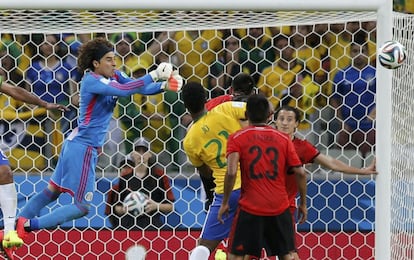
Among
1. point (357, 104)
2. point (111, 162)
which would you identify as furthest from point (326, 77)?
point (111, 162)

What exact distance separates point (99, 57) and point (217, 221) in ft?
4.28

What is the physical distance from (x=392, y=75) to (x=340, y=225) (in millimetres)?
2087

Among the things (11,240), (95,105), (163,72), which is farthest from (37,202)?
(163,72)

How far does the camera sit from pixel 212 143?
7.61 m

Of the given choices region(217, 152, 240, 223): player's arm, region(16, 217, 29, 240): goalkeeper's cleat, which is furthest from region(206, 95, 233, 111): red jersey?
region(16, 217, 29, 240): goalkeeper's cleat

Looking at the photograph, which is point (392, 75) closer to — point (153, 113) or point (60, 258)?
point (153, 113)

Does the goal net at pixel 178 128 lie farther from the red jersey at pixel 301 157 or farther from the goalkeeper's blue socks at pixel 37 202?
the red jersey at pixel 301 157

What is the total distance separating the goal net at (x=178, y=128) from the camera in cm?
903

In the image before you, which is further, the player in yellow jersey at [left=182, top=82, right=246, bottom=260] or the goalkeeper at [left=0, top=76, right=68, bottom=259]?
the goalkeeper at [left=0, top=76, right=68, bottom=259]

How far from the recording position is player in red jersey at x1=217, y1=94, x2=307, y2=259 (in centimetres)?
698

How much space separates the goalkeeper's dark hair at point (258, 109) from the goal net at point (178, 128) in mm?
1947

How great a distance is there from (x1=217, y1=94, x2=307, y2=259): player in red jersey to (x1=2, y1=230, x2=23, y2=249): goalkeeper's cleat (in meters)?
1.55

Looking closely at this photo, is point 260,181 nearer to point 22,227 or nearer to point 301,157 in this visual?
point 301,157

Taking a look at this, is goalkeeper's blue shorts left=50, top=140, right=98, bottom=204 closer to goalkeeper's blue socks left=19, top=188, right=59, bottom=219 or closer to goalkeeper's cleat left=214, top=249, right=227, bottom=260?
goalkeeper's blue socks left=19, top=188, right=59, bottom=219
